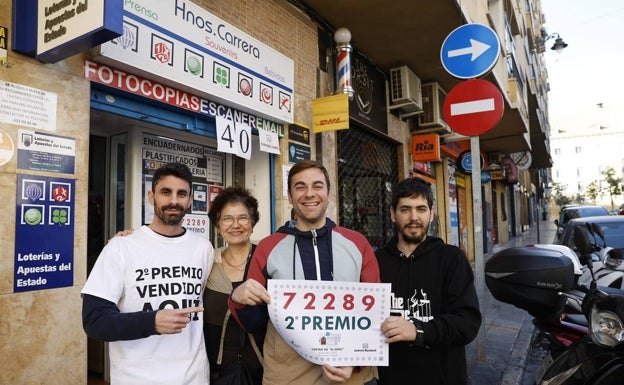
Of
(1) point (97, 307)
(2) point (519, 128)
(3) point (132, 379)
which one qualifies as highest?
(2) point (519, 128)

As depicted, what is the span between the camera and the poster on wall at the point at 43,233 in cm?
275

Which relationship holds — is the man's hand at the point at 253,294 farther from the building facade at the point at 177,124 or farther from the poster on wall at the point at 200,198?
the poster on wall at the point at 200,198

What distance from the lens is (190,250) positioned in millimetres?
2199

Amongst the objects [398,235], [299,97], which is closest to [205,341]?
[398,235]

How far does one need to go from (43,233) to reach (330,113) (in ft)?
12.5

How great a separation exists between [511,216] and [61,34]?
27.8 meters

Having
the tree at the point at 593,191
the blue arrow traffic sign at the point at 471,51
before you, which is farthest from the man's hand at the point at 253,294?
the tree at the point at 593,191

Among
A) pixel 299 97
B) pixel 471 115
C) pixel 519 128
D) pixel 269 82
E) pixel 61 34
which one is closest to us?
pixel 61 34

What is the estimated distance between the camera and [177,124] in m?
4.23

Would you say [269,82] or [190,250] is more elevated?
[269,82]

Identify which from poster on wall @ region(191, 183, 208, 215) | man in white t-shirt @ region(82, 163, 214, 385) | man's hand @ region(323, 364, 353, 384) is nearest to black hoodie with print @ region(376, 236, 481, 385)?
man's hand @ region(323, 364, 353, 384)

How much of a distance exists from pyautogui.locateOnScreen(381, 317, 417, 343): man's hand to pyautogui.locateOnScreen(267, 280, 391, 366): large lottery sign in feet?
0.09

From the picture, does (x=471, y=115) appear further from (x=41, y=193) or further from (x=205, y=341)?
(x=41, y=193)

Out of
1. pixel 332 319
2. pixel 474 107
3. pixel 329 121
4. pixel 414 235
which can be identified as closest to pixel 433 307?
pixel 414 235
